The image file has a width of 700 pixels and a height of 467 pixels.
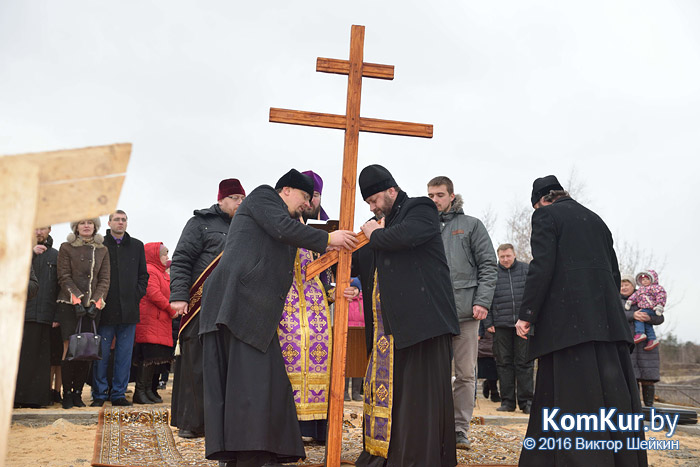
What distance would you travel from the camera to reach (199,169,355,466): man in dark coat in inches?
164

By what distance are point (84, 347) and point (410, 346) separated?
14.1 feet

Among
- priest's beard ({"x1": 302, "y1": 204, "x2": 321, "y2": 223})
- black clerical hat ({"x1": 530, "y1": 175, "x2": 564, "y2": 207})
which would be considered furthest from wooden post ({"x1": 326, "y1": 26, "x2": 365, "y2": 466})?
black clerical hat ({"x1": 530, "y1": 175, "x2": 564, "y2": 207})

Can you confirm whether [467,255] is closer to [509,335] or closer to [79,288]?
[509,335]

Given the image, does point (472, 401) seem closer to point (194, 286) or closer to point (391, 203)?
point (391, 203)

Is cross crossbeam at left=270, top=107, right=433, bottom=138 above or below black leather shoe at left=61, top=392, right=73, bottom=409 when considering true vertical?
above

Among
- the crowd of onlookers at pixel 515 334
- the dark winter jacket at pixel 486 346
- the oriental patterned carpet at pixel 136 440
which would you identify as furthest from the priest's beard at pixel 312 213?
the dark winter jacket at pixel 486 346

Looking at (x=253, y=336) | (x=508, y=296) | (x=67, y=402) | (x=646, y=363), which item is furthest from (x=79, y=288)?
(x=646, y=363)

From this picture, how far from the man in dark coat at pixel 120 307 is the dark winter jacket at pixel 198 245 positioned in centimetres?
242

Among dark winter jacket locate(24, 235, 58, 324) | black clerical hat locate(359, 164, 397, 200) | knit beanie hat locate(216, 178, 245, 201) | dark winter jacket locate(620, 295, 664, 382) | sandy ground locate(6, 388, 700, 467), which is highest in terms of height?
knit beanie hat locate(216, 178, 245, 201)

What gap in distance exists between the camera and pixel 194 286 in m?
5.85

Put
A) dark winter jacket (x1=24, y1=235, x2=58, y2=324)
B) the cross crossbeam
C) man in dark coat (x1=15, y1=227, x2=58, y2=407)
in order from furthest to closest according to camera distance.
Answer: dark winter jacket (x1=24, y1=235, x2=58, y2=324)
man in dark coat (x1=15, y1=227, x2=58, y2=407)
the cross crossbeam

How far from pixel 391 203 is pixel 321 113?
0.85 m

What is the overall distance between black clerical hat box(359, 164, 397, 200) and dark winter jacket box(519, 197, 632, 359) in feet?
3.69

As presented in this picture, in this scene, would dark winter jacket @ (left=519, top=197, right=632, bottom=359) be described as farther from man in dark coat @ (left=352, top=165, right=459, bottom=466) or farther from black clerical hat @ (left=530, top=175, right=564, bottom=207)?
man in dark coat @ (left=352, top=165, right=459, bottom=466)
